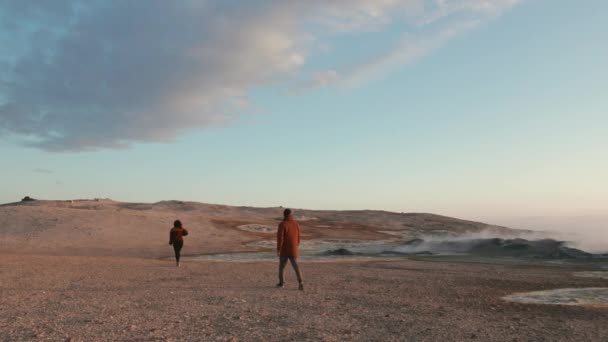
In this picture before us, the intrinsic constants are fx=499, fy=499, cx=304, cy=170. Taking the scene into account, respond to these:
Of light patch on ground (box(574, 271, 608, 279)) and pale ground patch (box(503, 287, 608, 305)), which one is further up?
light patch on ground (box(574, 271, 608, 279))

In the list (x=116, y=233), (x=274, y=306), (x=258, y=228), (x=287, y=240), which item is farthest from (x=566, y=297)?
(x=258, y=228)

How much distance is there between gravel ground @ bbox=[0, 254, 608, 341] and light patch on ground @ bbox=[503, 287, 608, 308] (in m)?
0.68

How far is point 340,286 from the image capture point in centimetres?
1773

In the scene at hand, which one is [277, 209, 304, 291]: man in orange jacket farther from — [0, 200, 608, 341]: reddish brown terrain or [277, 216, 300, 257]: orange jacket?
[0, 200, 608, 341]: reddish brown terrain

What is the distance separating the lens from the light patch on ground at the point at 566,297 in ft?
48.5

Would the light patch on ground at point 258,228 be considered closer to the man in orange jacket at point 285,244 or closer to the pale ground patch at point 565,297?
the man in orange jacket at point 285,244

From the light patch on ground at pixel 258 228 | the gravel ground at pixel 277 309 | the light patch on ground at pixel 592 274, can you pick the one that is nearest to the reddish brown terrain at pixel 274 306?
the gravel ground at pixel 277 309

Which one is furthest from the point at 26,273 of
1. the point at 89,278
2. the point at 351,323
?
the point at 351,323

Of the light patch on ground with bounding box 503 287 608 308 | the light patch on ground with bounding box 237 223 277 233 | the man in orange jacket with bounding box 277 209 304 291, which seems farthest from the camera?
the light patch on ground with bounding box 237 223 277 233

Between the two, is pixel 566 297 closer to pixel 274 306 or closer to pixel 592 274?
pixel 592 274

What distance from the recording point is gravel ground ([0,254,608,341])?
10.0m

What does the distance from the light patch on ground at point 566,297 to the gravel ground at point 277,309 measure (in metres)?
0.68

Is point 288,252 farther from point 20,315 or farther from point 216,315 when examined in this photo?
point 20,315

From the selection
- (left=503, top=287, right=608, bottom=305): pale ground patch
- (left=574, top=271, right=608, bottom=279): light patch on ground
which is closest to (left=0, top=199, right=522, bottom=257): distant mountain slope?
(left=574, top=271, right=608, bottom=279): light patch on ground
